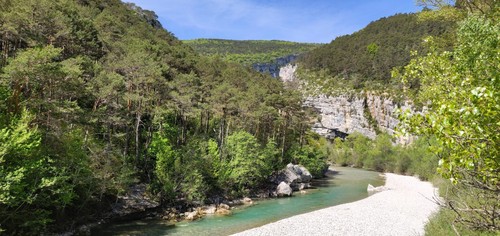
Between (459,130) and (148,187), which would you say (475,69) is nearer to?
(459,130)

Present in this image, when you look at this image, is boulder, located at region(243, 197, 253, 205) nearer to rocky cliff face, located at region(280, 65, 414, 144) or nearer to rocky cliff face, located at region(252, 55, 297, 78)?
rocky cliff face, located at region(280, 65, 414, 144)

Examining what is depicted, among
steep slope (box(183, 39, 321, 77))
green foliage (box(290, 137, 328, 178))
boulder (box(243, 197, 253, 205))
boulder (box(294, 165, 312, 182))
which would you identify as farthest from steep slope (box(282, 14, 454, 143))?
boulder (box(243, 197, 253, 205))

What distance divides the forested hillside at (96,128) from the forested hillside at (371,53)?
67.8 metres

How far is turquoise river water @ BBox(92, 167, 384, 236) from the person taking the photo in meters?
23.5

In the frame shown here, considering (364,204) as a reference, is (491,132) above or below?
above

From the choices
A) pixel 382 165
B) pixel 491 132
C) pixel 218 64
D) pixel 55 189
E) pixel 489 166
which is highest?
pixel 218 64

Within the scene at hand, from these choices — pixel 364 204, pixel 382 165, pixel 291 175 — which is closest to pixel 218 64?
pixel 291 175

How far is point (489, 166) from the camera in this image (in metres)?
5.02

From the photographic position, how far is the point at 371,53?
4916 inches

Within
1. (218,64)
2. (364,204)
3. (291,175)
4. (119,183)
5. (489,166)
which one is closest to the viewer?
(489,166)

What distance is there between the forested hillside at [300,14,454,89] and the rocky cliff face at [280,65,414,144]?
5.78 metres

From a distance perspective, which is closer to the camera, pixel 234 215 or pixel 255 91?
pixel 234 215

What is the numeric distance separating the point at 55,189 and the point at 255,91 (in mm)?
38046

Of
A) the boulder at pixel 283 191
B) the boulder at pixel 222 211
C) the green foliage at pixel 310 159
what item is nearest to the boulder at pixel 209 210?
the boulder at pixel 222 211
